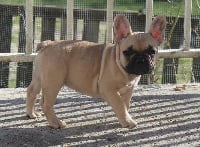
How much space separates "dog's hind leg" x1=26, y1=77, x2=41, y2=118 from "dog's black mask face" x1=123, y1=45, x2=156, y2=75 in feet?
2.80

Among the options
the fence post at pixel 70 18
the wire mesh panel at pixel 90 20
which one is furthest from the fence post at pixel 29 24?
the wire mesh panel at pixel 90 20

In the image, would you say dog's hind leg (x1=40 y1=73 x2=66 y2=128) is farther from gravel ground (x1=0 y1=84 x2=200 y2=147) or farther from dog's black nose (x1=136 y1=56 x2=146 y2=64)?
dog's black nose (x1=136 y1=56 x2=146 y2=64)

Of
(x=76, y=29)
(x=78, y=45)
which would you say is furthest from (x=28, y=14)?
(x=78, y=45)

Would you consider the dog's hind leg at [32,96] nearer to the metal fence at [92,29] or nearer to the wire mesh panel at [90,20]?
the metal fence at [92,29]

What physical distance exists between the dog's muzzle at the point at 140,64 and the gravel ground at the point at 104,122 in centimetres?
56

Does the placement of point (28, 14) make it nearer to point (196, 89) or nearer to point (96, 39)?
point (96, 39)

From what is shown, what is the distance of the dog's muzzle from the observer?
152 inches

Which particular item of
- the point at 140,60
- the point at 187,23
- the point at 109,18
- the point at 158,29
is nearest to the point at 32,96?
the point at 140,60

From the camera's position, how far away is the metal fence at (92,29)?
5.97 meters

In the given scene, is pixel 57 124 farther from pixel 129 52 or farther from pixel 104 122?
pixel 129 52

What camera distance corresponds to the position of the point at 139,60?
3.85 metres

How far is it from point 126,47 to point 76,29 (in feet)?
7.94

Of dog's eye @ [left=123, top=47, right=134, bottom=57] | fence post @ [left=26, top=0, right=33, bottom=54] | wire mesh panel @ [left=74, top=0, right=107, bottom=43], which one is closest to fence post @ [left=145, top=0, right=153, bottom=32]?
wire mesh panel @ [left=74, top=0, right=107, bottom=43]

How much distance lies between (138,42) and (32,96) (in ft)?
3.56
